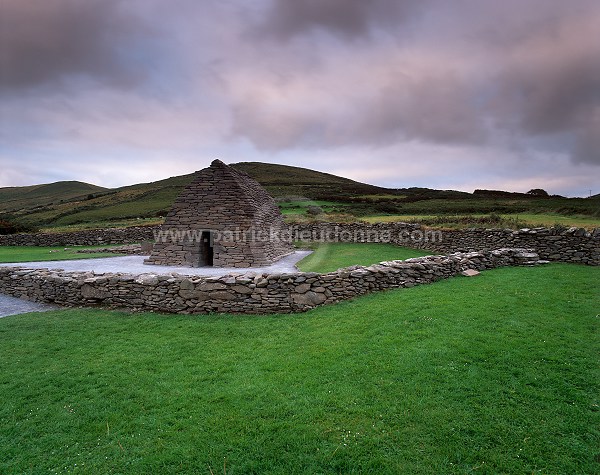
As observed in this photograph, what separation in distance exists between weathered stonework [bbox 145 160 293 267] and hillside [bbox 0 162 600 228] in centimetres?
1786

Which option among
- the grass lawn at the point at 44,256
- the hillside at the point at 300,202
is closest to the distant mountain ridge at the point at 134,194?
the hillside at the point at 300,202

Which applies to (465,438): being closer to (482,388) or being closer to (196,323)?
(482,388)

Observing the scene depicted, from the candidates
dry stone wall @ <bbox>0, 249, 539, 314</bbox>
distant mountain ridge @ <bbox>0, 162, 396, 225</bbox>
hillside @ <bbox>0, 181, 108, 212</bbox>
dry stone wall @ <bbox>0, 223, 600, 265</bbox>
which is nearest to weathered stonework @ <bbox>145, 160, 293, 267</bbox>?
dry stone wall @ <bbox>0, 223, 600, 265</bbox>

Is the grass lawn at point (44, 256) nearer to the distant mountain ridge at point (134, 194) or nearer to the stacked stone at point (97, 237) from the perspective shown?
the stacked stone at point (97, 237)

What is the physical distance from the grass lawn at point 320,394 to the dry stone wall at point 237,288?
3.70 ft

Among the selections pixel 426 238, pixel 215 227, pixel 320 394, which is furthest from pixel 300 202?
pixel 320 394

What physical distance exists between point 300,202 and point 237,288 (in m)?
45.0

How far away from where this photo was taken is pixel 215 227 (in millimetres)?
19016

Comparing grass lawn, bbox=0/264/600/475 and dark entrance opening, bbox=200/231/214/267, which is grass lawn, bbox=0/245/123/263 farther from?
grass lawn, bbox=0/264/600/475

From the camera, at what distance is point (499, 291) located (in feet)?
30.0

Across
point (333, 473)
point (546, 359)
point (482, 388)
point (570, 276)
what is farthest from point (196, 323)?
point (570, 276)

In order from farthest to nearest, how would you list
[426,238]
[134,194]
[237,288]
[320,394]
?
[134,194] < [426,238] < [237,288] < [320,394]

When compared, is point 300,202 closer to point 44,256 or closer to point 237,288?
point 44,256

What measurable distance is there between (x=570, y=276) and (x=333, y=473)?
1119 centimetres
